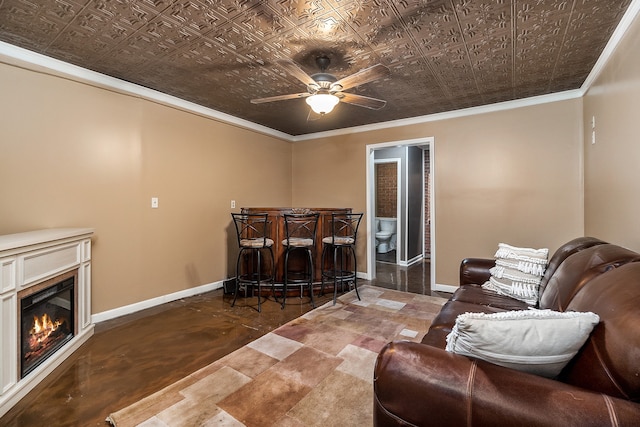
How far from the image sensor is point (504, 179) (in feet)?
11.7

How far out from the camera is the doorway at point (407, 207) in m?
4.58

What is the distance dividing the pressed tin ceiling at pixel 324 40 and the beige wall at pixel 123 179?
1.28 feet

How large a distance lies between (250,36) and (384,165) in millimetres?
4923

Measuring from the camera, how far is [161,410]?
164 cm

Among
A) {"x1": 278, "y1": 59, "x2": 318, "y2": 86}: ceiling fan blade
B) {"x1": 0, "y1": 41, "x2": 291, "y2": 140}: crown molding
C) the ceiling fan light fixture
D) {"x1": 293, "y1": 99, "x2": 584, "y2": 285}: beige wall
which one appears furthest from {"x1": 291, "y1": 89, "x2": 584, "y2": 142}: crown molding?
{"x1": 278, "y1": 59, "x2": 318, "y2": 86}: ceiling fan blade

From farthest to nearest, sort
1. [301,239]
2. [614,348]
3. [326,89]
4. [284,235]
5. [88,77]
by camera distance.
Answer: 1. [284,235]
2. [301,239]
3. [88,77]
4. [326,89]
5. [614,348]

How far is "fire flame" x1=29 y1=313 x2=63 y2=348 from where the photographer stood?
198cm

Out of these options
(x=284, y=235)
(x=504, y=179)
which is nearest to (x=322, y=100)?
(x=284, y=235)

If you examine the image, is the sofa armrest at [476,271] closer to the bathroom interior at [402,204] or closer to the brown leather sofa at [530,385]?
the brown leather sofa at [530,385]

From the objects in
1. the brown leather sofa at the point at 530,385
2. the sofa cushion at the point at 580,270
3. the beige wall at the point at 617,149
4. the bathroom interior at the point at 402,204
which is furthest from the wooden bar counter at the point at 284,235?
the brown leather sofa at the point at 530,385

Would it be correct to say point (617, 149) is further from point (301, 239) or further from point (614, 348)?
point (301, 239)

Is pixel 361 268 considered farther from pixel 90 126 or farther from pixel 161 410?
pixel 90 126

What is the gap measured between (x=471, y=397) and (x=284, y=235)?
304 centimetres

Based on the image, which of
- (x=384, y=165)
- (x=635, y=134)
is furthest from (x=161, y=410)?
(x=384, y=165)
